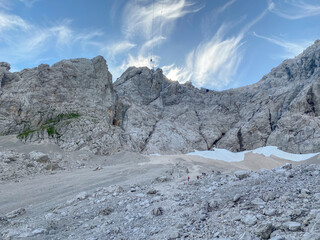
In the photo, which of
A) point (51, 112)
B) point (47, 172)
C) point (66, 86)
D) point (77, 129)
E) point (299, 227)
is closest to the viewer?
point (299, 227)

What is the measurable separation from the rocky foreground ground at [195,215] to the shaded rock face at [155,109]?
33206 millimetres

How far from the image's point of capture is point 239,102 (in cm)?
8475

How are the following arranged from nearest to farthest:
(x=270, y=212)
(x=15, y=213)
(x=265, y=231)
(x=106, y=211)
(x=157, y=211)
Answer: (x=265, y=231) → (x=270, y=212) → (x=157, y=211) → (x=106, y=211) → (x=15, y=213)

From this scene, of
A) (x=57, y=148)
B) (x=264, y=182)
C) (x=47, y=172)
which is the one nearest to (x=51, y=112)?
(x=57, y=148)

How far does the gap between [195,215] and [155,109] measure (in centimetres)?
7382

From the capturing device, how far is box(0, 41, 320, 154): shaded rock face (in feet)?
156

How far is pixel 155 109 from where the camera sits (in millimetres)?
82062

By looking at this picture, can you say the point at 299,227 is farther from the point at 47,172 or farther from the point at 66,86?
the point at 66,86

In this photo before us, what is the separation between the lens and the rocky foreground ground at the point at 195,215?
629 centimetres

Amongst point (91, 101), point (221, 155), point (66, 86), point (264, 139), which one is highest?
point (66, 86)

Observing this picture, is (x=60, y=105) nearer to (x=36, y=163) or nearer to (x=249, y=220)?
(x=36, y=163)

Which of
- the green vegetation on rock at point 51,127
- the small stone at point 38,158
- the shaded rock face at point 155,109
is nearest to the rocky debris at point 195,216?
the small stone at point 38,158

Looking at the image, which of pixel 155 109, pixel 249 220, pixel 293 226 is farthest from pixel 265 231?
pixel 155 109

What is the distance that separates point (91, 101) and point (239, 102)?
59.1 meters
